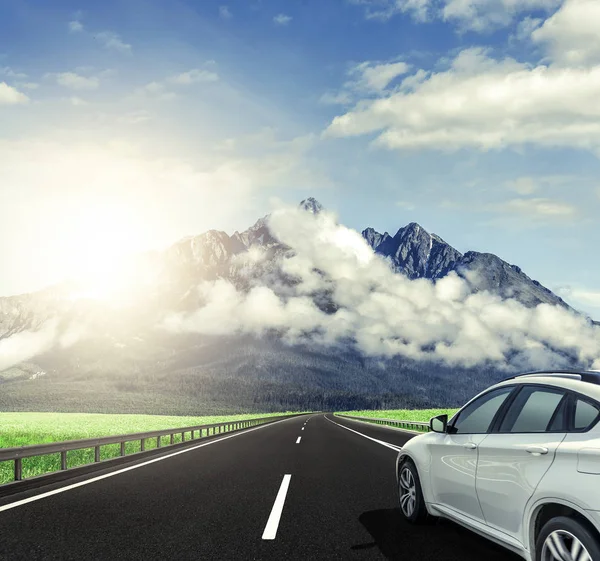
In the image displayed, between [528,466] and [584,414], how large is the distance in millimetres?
593

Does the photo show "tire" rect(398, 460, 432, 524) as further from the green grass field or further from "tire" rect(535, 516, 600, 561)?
the green grass field

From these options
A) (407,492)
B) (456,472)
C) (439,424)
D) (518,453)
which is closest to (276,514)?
(407,492)

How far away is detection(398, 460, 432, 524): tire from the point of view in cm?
675

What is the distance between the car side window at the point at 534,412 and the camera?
4.55 m

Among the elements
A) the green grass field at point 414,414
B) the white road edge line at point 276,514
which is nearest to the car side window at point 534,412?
the white road edge line at point 276,514

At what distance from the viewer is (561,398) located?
4551 mm

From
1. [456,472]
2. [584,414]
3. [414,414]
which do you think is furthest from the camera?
[414,414]

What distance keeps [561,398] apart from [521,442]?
47 centimetres

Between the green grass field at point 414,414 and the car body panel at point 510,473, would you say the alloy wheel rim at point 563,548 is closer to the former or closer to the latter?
the car body panel at point 510,473

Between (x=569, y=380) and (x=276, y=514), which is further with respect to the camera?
(x=276, y=514)

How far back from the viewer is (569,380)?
4590 millimetres

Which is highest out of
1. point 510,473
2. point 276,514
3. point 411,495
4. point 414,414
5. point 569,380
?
point 569,380

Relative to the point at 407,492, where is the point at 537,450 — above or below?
above

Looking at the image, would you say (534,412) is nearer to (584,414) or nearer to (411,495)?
(584,414)
